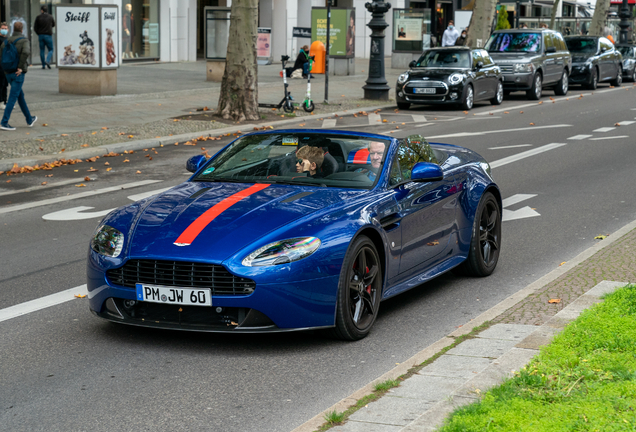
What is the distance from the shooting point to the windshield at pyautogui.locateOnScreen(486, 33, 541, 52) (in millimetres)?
28906

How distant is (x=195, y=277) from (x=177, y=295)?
15 centimetres

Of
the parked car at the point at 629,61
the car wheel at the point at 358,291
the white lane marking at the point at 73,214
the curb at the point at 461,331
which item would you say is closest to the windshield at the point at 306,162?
the car wheel at the point at 358,291

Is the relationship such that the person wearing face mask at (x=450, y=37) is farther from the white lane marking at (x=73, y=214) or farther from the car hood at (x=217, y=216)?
the car hood at (x=217, y=216)

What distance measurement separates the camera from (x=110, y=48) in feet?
74.2

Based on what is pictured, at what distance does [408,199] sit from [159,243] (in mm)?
1917

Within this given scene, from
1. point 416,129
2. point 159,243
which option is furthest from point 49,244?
point 416,129

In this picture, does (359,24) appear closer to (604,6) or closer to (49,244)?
(604,6)

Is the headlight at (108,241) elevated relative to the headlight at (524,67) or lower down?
lower down

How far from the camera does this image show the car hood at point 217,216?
5.52 m

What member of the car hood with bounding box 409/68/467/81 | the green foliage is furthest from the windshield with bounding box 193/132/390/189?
the green foliage

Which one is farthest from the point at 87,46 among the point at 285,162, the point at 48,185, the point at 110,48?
the point at 285,162

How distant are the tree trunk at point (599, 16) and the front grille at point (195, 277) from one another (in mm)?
44569

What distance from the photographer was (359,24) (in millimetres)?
52250

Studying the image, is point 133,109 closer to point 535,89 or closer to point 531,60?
point 531,60
